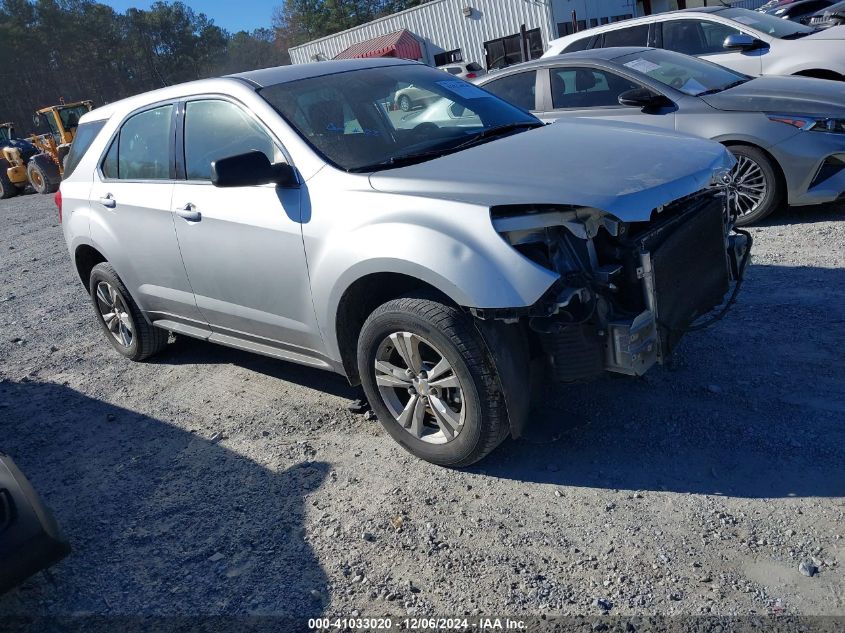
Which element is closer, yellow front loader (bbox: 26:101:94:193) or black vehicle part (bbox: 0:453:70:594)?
black vehicle part (bbox: 0:453:70:594)

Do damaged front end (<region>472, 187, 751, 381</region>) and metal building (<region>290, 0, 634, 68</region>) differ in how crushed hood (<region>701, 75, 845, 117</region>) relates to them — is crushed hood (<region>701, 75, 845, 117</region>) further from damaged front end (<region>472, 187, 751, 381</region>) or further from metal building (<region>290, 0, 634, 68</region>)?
metal building (<region>290, 0, 634, 68</region>)

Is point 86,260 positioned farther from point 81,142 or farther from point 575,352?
point 575,352

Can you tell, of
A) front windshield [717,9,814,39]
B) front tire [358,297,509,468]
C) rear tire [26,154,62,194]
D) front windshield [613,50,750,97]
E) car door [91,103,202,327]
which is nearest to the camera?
front tire [358,297,509,468]

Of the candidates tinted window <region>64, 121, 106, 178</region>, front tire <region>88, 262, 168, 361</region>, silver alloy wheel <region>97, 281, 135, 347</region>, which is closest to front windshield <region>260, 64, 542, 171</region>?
tinted window <region>64, 121, 106, 178</region>

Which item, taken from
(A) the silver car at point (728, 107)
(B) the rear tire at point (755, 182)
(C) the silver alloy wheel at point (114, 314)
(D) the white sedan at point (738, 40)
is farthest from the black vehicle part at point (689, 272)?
(D) the white sedan at point (738, 40)

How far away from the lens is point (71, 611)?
3.06m

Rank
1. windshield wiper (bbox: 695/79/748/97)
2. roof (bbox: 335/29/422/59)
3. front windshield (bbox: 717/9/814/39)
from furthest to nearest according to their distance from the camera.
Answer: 1. roof (bbox: 335/29/422/59)
2. front windshield (bbox: 717/9/814/39)
3. windshield wiper (bbox: 695/79/748/97)

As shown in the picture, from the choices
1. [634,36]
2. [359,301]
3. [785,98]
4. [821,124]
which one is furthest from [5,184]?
[821,124]

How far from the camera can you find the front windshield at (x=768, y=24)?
8875mm

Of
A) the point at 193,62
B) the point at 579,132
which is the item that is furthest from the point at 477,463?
the point at 193,62

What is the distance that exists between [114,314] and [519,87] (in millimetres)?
4426

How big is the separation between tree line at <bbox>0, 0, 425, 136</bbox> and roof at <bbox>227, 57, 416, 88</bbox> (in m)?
58.0

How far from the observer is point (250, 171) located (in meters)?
3.62

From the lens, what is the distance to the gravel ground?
2.76 meters
